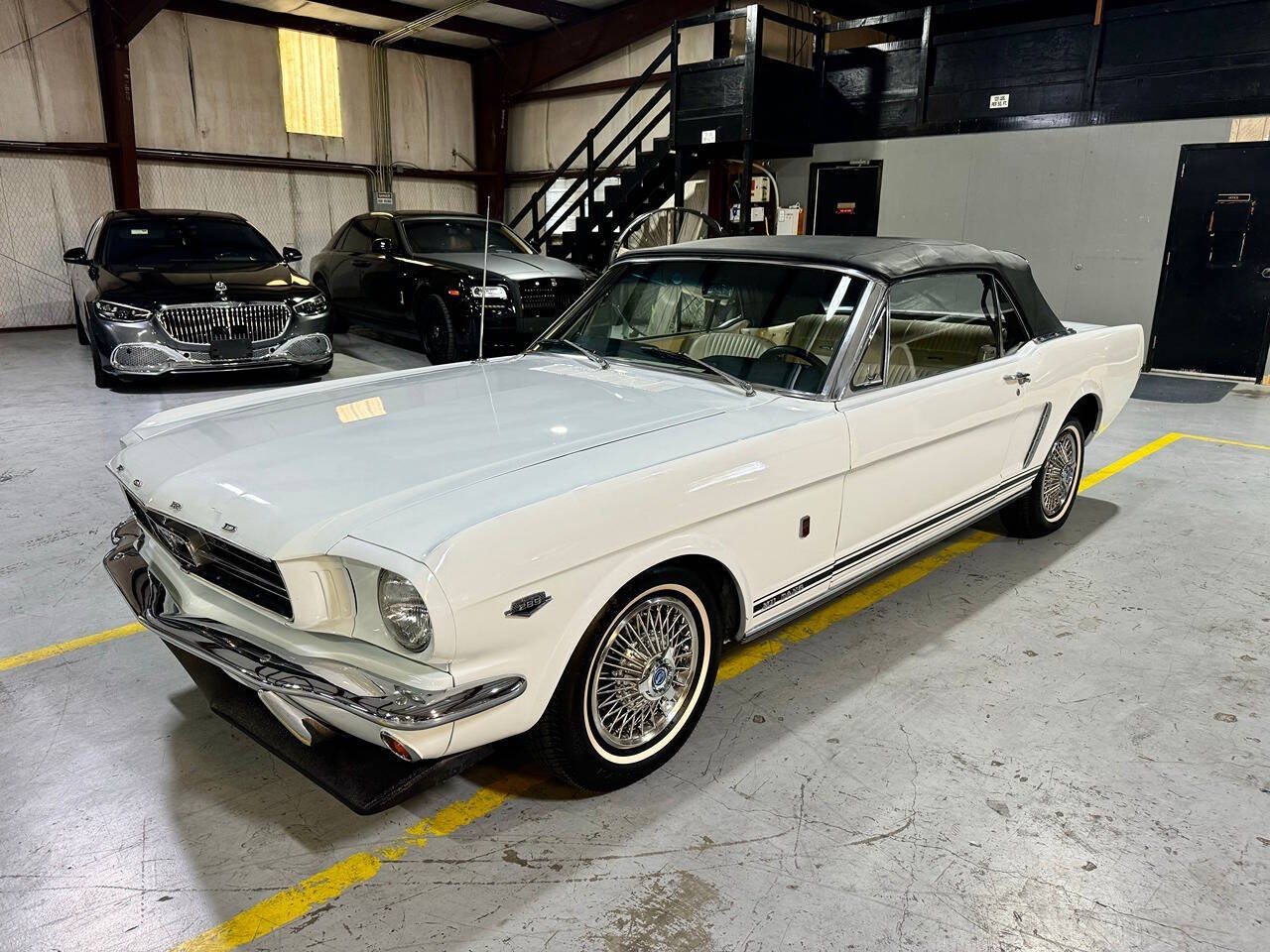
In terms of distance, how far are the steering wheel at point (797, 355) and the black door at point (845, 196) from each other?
9.16m

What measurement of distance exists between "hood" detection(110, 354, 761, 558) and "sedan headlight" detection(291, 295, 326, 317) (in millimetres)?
4620

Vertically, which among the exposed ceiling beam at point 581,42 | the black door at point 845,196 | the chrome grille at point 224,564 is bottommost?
the chrome grille at point 224,564

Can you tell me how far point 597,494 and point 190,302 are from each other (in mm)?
6296

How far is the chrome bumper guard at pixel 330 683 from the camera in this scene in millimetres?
1823

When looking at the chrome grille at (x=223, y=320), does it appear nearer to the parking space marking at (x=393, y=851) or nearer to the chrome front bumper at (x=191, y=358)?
the chrome front bumper at (x=191, y=358)

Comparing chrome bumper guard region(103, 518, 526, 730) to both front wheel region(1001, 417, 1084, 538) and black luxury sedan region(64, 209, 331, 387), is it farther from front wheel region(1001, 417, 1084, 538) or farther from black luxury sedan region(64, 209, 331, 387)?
black luxury sedan region(64, 209, 331, 387)

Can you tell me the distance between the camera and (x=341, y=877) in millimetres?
2105

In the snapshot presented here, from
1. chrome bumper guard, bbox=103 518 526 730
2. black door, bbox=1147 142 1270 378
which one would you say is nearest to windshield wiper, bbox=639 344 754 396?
chrome bumper guard, bbox=103 518 526 730

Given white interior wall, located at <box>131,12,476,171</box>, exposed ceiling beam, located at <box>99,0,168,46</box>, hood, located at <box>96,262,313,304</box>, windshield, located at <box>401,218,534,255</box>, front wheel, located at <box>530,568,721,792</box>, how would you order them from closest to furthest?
1. front wheel, located at <box>530,568,721,792</box>
2. hood, located at <box>96,262,313,304</box>
3. windshield, located at <box>401,218,534,255</box>
4. exposed ceiling beam, located at <box>99,0,168,46</box>
5. white interior wall, located at <box>131,12,476,171</box>

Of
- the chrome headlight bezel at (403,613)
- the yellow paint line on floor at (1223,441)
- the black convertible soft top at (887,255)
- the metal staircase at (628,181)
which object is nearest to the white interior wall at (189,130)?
the metal staircase at (628,181)

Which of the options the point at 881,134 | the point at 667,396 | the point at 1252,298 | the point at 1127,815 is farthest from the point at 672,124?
the point at 1127,815

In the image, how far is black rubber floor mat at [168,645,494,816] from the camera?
1.95 metres

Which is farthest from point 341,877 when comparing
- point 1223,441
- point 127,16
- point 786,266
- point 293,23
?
point 293,23

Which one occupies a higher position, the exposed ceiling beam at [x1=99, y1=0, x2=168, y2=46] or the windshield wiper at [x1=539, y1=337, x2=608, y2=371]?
the exposed ceiling beam at [x1=99, y1=0, x2=168, y2=46]
